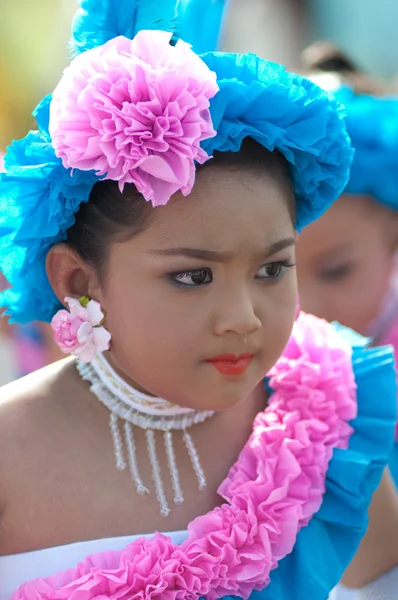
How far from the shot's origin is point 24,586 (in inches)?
63.2

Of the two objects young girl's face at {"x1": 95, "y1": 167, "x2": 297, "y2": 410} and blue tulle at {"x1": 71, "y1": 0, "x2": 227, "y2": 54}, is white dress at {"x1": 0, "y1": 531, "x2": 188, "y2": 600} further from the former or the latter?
blue tulle at {"x1": 71, "y1": 0, "x2": 227, "y2": 54}

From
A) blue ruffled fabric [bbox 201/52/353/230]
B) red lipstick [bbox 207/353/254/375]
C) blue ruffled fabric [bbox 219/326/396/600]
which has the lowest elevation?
blue ruffled fabric [bbox 219/326/396/600]

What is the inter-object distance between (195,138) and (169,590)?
846mm

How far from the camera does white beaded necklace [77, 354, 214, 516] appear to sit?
1781 millimetres

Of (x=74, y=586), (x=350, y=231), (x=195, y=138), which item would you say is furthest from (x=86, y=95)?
(x=350, y=231)

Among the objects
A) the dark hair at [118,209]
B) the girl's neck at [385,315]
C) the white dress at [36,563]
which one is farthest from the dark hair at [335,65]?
the white dress at [36,563]

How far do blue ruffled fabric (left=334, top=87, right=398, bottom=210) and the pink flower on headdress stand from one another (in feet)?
5.12

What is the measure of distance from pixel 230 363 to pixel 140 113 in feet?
1.64

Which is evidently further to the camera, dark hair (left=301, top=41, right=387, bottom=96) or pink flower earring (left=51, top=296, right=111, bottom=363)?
dark hair (left=301, top=41, right=387, bottom=96)

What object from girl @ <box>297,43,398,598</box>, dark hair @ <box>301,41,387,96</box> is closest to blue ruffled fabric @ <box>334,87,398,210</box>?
girl @ <box>297,43,398,598</box>

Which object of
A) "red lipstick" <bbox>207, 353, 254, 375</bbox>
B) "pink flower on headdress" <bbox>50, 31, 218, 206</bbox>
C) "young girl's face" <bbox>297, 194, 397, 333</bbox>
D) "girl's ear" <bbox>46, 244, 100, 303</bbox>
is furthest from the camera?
"young girl's face" <bbox>297, 194, 397, 333</bbox>

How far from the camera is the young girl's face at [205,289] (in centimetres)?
158

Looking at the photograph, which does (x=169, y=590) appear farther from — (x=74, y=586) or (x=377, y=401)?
(x=377, y=401)

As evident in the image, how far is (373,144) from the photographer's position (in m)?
3.02
